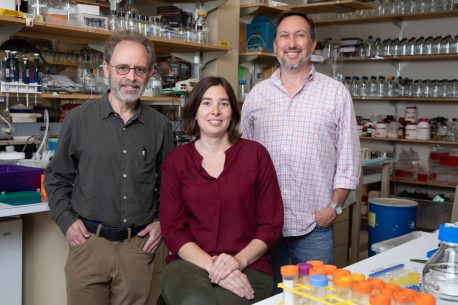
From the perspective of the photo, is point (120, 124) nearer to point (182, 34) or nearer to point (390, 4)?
point (182, 34)

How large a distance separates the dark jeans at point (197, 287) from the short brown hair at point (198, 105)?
52cm

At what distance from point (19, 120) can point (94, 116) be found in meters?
1.71

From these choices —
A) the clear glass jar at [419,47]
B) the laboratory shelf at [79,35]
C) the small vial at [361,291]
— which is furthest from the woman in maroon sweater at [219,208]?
the clear glass jar at [419,47]

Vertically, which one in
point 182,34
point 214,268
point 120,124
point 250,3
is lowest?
point 214,268

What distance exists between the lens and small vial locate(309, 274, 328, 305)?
1.06 m

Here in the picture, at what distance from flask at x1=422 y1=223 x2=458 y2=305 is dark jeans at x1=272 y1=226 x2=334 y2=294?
79cm

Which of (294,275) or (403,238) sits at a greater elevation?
(294,275)

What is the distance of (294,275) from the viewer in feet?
3.67

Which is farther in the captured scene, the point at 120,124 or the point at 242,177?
the point at 120,124

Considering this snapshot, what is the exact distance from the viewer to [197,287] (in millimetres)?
1649

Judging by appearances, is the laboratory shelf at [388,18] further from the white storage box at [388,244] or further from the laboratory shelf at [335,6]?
the white storage box at [388,244]

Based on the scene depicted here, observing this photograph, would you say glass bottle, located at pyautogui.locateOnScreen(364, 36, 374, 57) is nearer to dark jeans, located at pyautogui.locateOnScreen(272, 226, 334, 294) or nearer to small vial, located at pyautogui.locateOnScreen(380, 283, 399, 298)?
dark jeans, located at pyautogui.locateOnScreen(272, 226, 334, 294)

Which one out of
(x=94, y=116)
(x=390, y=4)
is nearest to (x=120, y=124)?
(x=94, y=116)

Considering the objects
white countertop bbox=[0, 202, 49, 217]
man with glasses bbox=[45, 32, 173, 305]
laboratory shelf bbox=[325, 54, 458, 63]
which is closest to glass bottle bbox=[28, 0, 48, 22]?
man with glasses bbox=[45, 32, 173, 305]
